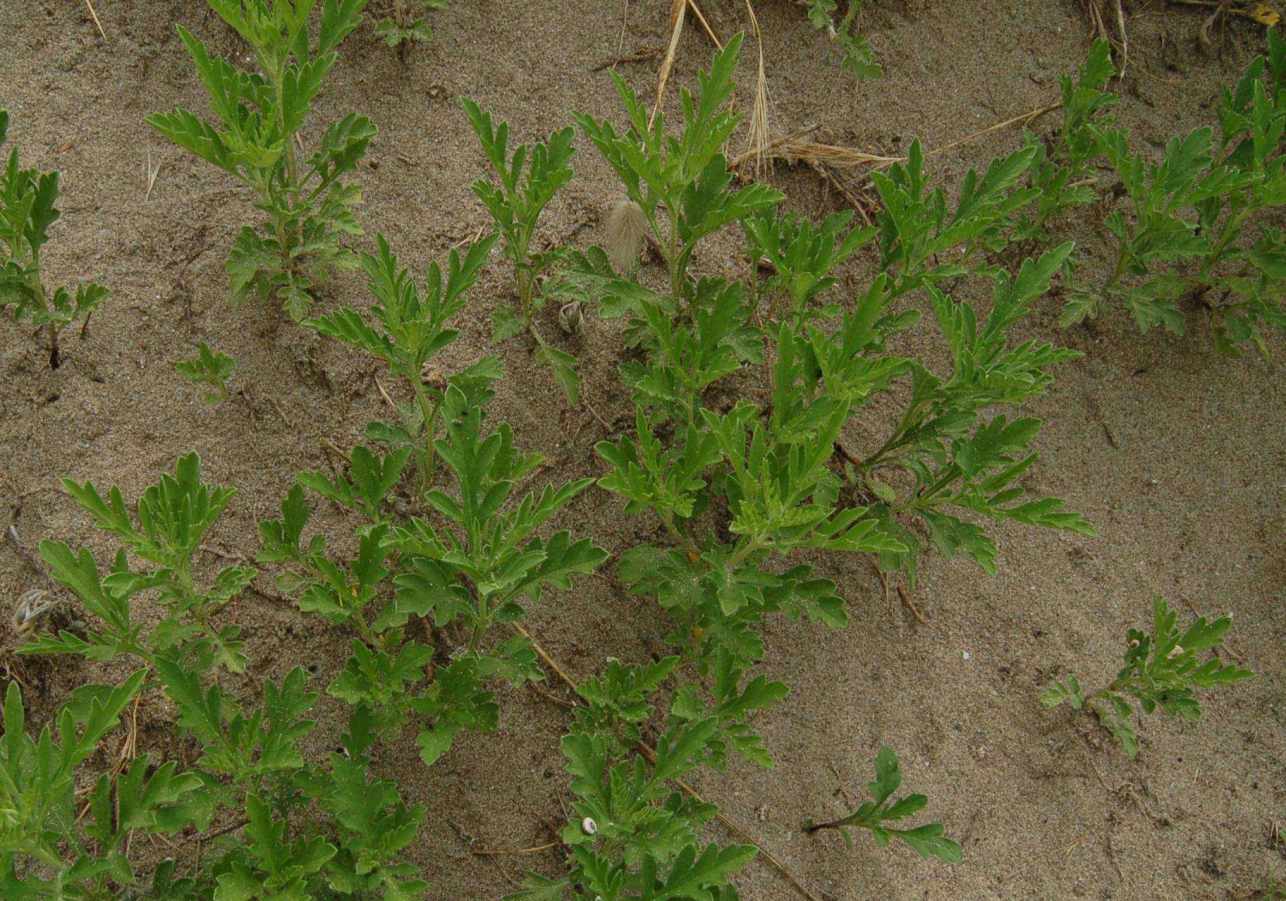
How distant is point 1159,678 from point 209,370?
2.57 m

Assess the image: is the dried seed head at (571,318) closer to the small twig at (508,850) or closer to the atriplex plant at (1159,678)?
the small twig at (508,850)

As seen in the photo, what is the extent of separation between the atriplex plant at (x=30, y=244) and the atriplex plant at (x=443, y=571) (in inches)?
33.0

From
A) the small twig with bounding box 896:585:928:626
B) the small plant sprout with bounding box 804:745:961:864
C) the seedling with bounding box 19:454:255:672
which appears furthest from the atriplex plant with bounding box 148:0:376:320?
the small plant sprout with bounding box 804:745:961:864

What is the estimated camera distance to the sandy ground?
9.59 feet

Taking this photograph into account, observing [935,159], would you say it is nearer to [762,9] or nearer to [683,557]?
[762,9]

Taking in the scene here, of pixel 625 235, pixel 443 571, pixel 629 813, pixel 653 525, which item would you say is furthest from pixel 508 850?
pixel 625 235

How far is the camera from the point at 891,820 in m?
2.89

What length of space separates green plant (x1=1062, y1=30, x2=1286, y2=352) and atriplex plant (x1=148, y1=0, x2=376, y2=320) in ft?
6.91

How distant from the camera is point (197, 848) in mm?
2656

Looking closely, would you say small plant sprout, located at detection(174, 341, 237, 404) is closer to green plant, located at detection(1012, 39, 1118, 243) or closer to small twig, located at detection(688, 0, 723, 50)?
small twig, located at detection(688, 0, 723, 50)

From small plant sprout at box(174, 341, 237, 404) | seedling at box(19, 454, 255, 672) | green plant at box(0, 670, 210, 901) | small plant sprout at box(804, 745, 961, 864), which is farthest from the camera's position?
small plant sprout at box(174, 341, 237, 404)

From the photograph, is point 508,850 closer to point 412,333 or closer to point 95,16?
point 412,333

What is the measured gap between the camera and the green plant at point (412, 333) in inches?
104

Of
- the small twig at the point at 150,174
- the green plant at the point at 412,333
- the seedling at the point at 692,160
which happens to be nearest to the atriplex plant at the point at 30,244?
the small twig at the point at 150,174
